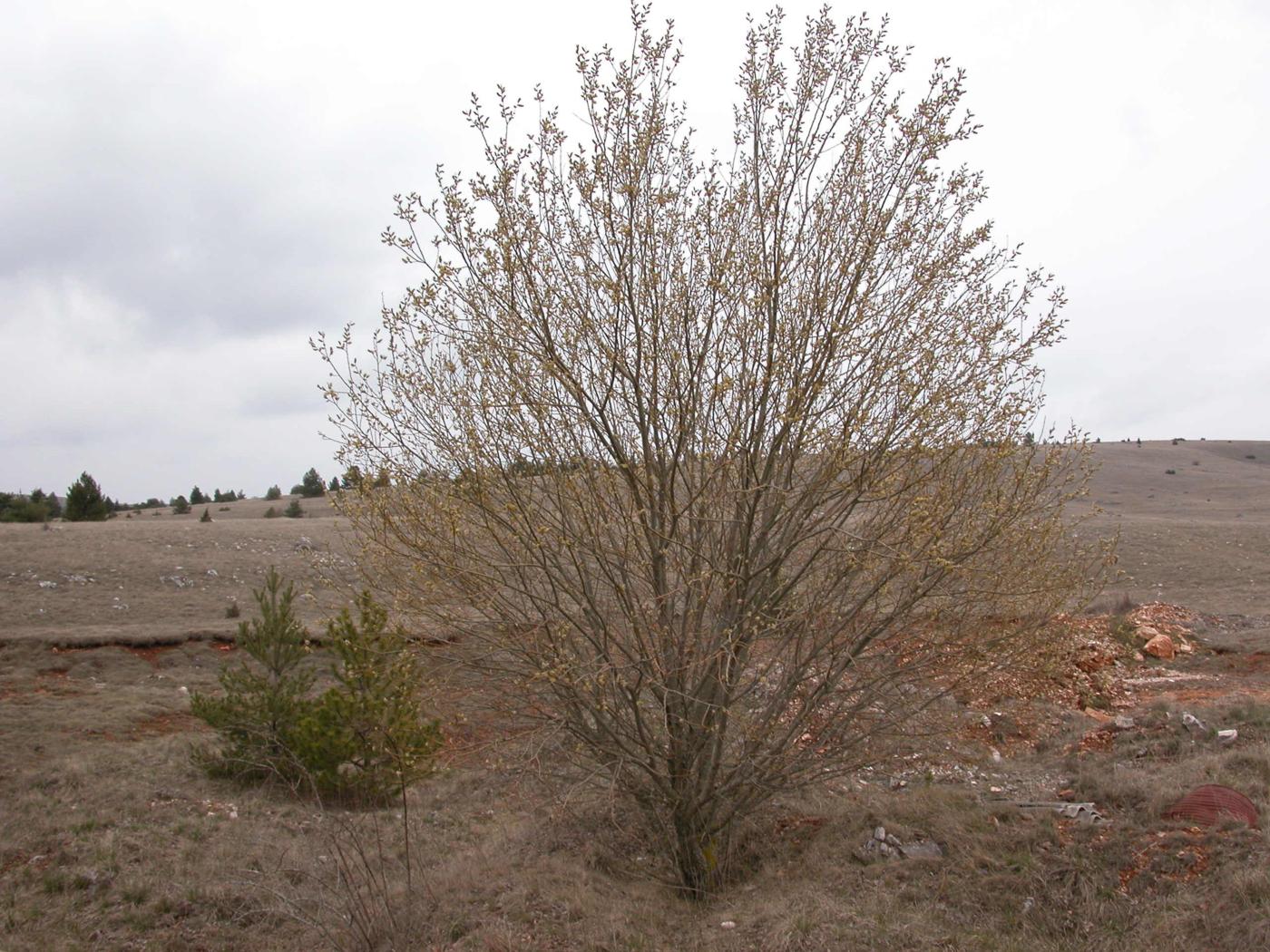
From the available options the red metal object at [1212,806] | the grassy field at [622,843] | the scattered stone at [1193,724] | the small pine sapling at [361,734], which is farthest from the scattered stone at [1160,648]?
the small pine sapling at [361,734]

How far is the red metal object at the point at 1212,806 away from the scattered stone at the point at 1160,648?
31.7ft

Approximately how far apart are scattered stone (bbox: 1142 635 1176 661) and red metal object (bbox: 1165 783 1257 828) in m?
9.67

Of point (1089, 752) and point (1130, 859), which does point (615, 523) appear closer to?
point (1130, 859)

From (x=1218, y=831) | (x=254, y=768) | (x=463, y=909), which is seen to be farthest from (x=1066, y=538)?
(x=254, y=768)

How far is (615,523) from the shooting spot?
22.1 ft

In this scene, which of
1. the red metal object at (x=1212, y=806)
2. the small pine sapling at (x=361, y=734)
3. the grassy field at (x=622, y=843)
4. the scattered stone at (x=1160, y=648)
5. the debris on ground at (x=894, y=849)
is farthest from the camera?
the scattered stone at (x=1160, y=648)

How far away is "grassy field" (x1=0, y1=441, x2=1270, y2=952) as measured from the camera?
629 centimetres

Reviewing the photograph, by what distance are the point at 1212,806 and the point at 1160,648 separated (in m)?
10.1

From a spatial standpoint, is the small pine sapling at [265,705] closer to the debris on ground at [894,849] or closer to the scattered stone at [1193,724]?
the debris on ground at [894,849]

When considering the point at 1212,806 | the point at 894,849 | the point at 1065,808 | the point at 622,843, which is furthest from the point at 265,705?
the point at 1212,806

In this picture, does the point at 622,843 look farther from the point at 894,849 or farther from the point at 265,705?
the point at 265,705

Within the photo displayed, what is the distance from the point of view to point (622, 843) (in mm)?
8703

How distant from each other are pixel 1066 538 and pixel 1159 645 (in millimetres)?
10856

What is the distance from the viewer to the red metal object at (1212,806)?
7008 millimetres
